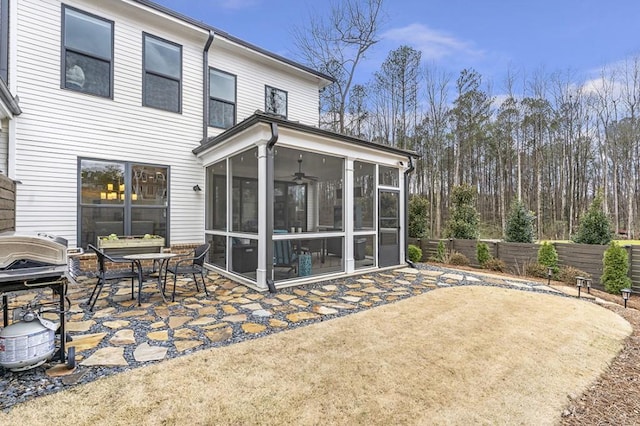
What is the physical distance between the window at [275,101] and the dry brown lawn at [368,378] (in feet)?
23.1

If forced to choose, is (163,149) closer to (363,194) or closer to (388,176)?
(363,194)

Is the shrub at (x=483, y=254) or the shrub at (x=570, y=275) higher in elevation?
the shrub at (x=483, y=254)

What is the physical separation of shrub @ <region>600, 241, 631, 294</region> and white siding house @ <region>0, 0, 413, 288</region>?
419 cm

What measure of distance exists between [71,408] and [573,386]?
3.87m

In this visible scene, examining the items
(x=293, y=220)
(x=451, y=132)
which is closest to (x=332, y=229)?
(x=293, y=220)

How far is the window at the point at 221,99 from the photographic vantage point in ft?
26.3

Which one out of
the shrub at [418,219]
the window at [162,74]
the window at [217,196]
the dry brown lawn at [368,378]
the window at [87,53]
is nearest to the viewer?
the dry brown lawn at [368,378]

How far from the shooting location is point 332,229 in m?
6.73

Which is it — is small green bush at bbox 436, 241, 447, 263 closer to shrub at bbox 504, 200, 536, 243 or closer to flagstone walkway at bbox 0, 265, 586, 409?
shrub at bbox 504, 200, 536, 243

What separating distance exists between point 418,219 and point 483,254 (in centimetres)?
247

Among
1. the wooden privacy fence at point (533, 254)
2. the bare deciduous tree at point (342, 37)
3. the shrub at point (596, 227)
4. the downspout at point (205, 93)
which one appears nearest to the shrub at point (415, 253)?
the wooden privacy fence at point (533, 254)

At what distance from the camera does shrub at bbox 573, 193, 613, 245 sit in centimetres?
710

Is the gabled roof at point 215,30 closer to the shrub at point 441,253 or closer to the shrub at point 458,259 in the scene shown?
the shrub at point 441,253

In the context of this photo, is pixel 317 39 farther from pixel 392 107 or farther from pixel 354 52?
pixel 392 107
